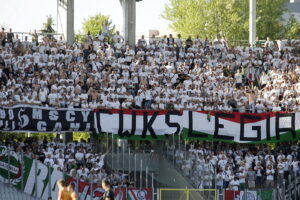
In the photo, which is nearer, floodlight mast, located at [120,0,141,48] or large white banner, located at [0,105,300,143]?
large white banner, located at [0,105,300,143]

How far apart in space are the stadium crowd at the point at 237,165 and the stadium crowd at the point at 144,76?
1.92m

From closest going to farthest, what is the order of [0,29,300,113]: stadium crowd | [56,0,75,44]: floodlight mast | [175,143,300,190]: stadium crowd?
[175,143,300,190]: stadium crowd, [0,29,300,113]: stadium crowd, [56,0,75,44]: floodlight mast

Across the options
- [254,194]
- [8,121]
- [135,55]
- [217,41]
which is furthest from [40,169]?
[217,41]

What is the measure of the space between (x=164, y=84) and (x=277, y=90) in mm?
5208

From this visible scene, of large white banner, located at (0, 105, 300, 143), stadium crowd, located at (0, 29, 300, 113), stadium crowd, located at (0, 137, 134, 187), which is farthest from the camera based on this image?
stadium crowd, located at (0, 29, 300, 113)

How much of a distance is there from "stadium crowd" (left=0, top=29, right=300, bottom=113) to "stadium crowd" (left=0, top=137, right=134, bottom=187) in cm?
175

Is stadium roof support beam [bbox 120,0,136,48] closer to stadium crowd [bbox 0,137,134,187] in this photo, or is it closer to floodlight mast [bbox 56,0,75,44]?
floodlight mast [bbox 56,0,75,44]

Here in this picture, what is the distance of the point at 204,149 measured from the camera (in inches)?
1449

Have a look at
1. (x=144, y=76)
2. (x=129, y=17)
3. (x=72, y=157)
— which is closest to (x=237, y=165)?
(x=144, y=76)

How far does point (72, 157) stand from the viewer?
112 feet

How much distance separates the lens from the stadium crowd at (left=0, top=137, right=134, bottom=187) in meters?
32.8

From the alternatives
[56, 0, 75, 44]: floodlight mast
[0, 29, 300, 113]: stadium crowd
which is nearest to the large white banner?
[0, 29, 300, 113]: stadium crowd

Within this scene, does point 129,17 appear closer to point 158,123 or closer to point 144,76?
point 144,76

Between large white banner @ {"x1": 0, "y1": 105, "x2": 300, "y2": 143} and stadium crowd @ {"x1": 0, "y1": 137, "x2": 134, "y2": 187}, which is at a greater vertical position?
large white banner @ {"x1": 0, "y1": 105, "x2": 300, "y2": 143}
